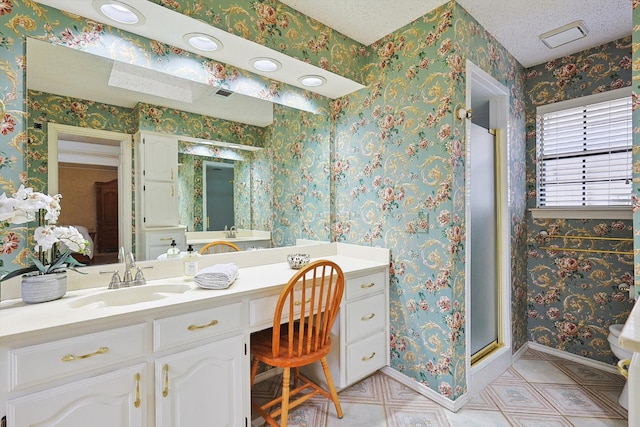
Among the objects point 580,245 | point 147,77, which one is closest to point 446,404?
point 580,245

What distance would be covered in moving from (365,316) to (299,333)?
599 mm

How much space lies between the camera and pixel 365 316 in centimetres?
201

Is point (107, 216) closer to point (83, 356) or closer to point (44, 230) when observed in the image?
point (44, 230)

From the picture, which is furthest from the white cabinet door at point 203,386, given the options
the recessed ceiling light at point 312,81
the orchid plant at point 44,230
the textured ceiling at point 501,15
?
the textured ceiling at point 501,15

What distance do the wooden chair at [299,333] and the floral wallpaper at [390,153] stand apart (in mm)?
Answer: 660

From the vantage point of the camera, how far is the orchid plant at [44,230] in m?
1.18

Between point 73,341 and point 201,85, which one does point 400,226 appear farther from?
point 73,341

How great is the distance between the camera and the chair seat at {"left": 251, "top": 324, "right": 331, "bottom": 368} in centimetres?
154

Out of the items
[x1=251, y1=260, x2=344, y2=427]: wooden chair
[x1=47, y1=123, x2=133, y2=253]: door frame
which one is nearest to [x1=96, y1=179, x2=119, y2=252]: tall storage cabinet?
[x1=47, y1=123, x2=133, y2=253]: door frame

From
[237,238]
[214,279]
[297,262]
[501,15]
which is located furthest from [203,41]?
[501,15]

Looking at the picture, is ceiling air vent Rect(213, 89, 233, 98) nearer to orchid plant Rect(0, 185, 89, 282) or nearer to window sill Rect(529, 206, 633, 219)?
orchid plant Rect(0, 185, 89, 282)

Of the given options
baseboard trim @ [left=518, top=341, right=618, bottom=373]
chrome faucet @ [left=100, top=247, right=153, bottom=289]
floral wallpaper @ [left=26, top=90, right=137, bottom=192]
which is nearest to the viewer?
floral wallpaper @ [left=26, top=90, right=137, bottom=192]

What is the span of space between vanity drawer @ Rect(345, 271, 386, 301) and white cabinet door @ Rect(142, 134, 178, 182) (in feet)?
4.20

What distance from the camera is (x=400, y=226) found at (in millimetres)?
2104
